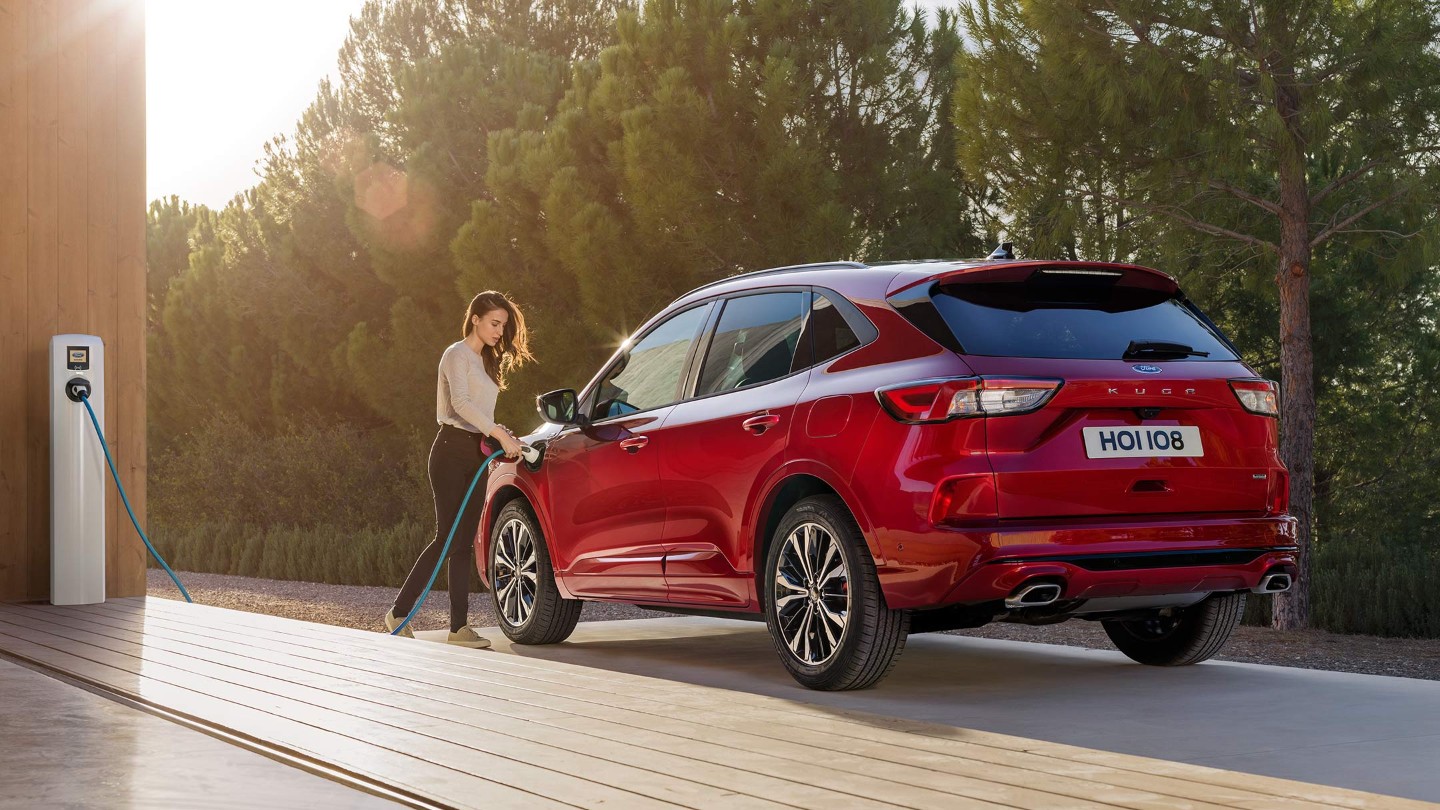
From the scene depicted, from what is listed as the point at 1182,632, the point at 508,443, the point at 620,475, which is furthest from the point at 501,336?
the point at 1182,632

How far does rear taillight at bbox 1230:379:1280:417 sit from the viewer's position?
19.4 feet

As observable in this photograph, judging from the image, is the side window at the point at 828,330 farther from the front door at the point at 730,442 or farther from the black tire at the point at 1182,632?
the black tire at the point at 1182,632

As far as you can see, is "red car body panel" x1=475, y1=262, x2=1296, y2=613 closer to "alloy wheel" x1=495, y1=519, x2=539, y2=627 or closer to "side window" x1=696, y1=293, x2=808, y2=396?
"side window" x1=696, y1=293, x2=808, y2=396

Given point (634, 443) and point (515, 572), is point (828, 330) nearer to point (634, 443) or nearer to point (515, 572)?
point (634, 443)

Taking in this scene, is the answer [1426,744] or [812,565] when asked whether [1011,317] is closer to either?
[812,565]

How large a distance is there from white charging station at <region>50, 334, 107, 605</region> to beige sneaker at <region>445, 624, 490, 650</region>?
247 cm

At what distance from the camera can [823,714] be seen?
4914mm

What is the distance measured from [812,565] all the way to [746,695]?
0.88 metres

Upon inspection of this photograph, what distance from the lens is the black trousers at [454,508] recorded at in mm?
8617

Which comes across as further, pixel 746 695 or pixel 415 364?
pixel 415 364

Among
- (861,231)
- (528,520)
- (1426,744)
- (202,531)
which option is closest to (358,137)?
(202,531)

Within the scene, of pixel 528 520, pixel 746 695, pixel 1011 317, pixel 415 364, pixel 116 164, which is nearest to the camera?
pixel 746 695

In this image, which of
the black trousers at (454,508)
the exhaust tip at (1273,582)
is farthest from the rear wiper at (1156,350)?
the black trousers at (454,508)

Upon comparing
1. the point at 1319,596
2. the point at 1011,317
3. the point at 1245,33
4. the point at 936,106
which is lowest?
the point at 1319,596
